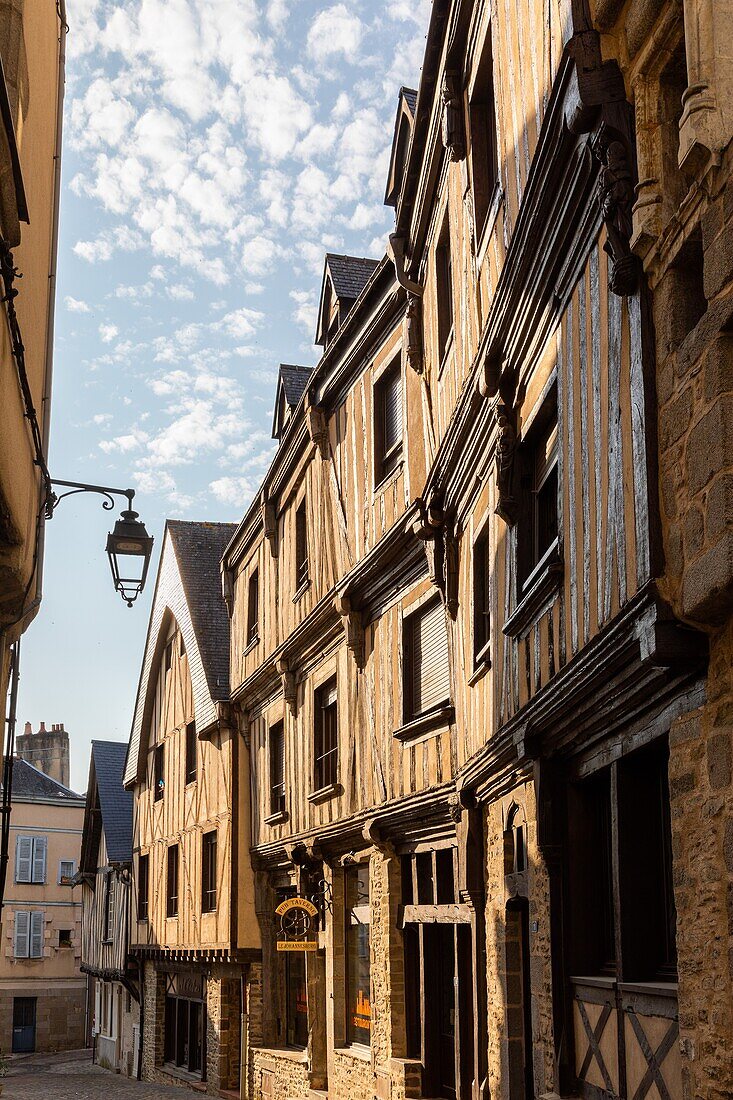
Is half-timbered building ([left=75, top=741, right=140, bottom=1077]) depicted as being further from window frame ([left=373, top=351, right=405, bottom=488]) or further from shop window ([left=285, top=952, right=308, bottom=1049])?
window frame ([left=373, top=351, right=405, bottom=488])

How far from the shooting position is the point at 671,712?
5.16m

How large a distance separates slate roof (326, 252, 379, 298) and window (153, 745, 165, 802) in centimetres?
1112

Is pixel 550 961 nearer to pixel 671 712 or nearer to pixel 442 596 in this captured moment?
pixel 671 712

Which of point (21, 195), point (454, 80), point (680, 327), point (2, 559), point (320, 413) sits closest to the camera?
point (680, 327)

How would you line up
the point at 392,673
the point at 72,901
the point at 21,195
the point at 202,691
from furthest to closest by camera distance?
the point at 72,901
the point at 202,691
the point at 392,673
the point at 21,195

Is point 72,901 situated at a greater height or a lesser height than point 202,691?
lesser

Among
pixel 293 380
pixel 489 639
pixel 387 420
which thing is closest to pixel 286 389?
pixel 293 380

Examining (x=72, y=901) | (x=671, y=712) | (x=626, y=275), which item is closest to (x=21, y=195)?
(x=626, y=275)

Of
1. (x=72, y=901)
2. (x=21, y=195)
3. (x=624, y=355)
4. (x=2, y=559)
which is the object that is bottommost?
(x=72, y=901)

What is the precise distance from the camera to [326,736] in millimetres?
14977

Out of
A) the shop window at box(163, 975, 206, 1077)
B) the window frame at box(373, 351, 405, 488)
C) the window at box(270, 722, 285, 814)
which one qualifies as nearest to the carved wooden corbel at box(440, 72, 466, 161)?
the window frame at box(373, 351, 405, 488)

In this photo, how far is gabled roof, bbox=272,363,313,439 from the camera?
57.0 ft

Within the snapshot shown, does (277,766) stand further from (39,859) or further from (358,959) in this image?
(39,859)

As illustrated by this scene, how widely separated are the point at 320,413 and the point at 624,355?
9.41 metres
